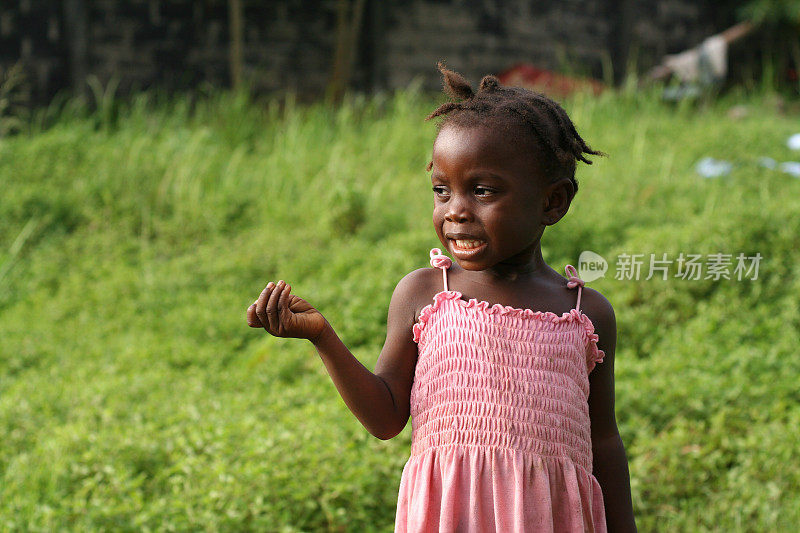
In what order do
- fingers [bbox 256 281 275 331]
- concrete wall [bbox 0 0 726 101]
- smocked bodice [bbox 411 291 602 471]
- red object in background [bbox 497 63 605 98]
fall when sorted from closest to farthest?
fingers [bbox 256 281 275 331] → smocked bodice [bbox 411 291 602 471] → concrete wall [bbox 0 0 726 101] → red object in background [bbox 497 63 605 98]

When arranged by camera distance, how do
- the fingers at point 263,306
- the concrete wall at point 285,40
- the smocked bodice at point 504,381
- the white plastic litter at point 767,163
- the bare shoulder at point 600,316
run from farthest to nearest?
the concrete wall at point 285,40
the white plastic litter at point 767,163
the bare shoulder at point 600,316
the smocked bodice at point 504,381
the fingers at point 263,306

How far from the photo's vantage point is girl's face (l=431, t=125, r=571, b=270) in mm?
1458

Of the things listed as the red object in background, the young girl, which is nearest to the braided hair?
the young girl

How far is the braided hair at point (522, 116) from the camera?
149 centimetres

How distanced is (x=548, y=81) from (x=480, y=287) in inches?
295

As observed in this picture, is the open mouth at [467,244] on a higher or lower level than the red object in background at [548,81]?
higher

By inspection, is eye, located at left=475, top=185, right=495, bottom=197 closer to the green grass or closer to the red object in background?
the green grass

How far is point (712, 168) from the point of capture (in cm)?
610

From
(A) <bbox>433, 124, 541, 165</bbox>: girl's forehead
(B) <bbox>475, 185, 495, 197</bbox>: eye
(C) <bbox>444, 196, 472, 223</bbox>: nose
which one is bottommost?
(C) <bbox>444, 196, 472, 223</bbox>: nose

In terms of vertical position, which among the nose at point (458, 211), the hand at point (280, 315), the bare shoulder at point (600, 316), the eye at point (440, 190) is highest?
the eye at point (440, 190)

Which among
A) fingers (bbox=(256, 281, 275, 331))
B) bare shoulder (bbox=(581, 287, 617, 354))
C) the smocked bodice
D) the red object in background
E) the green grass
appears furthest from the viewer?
the red object in background

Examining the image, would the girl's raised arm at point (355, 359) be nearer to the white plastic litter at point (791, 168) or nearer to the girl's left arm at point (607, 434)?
the girl's left arm at point (607, 434)

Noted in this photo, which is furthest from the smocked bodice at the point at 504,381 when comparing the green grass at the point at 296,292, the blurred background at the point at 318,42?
the blurred background at the point at 318,42

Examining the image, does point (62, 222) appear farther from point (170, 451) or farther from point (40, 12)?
point (170, 451)
